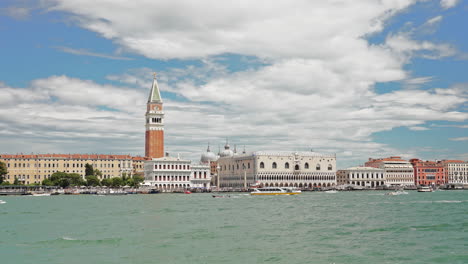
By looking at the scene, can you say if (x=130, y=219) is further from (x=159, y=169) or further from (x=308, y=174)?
(x=308, y=174)

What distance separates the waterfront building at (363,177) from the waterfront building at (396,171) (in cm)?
193

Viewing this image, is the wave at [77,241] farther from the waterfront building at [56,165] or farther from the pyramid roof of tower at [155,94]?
the pyramid roof of tower at [155,94]

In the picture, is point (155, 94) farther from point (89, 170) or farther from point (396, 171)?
point (396, 171)

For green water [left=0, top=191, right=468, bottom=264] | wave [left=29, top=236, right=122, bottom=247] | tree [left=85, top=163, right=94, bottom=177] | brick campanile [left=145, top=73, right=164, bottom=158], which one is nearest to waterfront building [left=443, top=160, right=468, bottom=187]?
brick campanile [left=145, top=73, right=164, bottom=158]

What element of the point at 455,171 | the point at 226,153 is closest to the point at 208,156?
the point at 226,153

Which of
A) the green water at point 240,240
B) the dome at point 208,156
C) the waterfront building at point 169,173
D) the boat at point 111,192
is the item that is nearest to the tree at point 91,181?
the boat at point 111,192

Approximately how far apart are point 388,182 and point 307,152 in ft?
71.6

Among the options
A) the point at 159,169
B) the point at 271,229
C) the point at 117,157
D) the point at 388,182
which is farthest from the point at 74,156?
the point at 271,229

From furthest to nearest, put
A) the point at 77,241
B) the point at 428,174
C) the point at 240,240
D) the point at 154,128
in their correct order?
the point at 428,174, the point at 154,128, the point at 77,241, the point at 240,240

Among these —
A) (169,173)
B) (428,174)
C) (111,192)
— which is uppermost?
(169,173)

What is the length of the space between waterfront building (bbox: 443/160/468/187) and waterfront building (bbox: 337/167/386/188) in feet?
67.6

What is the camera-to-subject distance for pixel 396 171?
122 m

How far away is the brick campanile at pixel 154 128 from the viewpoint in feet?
352

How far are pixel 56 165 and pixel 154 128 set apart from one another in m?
19.9
